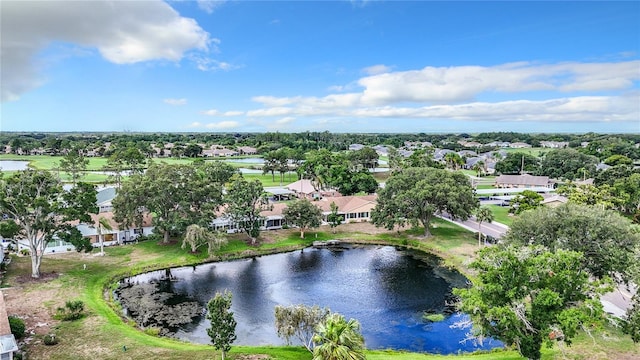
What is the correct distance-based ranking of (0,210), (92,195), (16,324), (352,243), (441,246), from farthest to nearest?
(352,243)
(441,246)
(92,195)
(0,210)
(16,324)

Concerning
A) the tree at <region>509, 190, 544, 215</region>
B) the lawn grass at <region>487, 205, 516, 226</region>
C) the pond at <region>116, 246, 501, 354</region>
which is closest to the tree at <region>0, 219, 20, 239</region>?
the pond at <region>116, 246, 501, 354</region>

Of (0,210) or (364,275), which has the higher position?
(0,210)

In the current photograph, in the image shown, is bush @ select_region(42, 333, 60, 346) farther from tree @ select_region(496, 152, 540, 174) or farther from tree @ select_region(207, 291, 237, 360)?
tree @ select_region(496, 152, 540, 174)

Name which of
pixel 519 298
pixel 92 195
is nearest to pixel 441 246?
pixel 519 298

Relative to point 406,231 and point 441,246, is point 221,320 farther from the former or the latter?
point 406,231

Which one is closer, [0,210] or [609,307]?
[609,307]

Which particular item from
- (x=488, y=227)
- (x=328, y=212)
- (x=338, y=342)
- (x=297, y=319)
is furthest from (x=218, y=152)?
(x=338, y=342)
